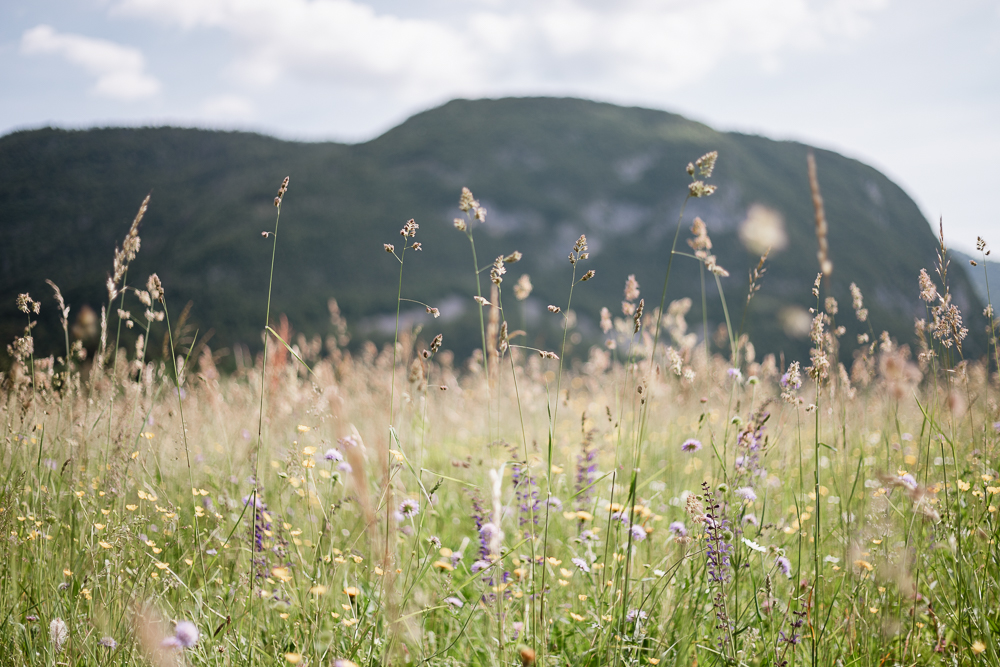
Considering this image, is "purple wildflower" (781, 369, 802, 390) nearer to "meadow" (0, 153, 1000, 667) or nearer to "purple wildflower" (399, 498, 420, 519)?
"meadow" (0, 153, 1000, 667)

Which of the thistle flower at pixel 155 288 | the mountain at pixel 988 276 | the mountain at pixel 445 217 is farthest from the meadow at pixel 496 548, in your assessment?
the mountain at pixel 445 217

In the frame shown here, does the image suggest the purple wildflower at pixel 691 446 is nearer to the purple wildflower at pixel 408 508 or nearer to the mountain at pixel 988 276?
the purple wildflower at pixel 408 508

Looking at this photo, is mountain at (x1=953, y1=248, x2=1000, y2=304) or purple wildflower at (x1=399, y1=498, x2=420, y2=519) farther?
mountain at (x1=953, y1=248, x2=1000, y2=304)

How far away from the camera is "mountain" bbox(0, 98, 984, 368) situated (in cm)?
4928

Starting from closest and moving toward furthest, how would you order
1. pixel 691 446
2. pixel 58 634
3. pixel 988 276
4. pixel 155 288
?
pixel 58 634
pixel 155 288
pixel 691 446
pixel 988 276

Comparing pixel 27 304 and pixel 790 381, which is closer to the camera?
pixel 790 381

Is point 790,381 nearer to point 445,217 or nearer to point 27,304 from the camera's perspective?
point 27,304

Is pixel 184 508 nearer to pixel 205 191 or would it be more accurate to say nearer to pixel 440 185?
pixel 440 185

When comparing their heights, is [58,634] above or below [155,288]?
below

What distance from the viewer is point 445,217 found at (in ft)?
217

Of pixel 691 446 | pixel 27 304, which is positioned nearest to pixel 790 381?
pixel 691 446

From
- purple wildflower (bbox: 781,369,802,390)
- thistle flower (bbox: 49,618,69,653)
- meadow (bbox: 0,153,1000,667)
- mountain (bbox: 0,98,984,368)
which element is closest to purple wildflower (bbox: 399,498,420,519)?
meadow (bbox: 0,153,1000,667)

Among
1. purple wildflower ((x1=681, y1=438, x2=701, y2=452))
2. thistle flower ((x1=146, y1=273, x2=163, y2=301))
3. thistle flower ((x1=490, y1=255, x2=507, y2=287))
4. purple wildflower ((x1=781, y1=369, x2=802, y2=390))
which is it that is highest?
thistle flower ((x1=490, y1=255, x2=507, y2=287))

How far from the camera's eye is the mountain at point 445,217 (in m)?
49.3
